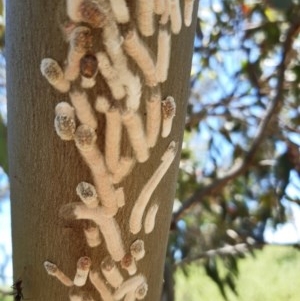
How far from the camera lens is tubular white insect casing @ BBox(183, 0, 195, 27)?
1.39ft

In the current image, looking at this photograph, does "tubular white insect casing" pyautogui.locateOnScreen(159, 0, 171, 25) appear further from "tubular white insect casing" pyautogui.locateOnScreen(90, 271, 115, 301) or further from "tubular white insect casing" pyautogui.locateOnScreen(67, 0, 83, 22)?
"tubular white insect casing" pyautogui.locateOnScreen(90, 271, 115, 301)

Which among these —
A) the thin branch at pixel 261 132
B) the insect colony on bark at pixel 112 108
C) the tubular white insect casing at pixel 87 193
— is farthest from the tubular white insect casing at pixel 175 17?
the thin branch at pixel 261 132

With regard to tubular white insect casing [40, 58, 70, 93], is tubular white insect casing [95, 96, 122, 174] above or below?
below

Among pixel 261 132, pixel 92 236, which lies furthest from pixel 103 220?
pixel 261 132

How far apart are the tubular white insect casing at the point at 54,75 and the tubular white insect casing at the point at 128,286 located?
0.52ft

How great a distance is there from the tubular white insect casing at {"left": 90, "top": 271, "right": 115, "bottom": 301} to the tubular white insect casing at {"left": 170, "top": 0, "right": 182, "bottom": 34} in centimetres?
18

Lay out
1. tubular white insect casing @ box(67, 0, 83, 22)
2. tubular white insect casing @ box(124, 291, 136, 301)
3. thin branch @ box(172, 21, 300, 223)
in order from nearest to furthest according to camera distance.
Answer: tubular white insect casing @ box(67, 0, 83, 22) → tubular white insect casing @ box(124, 291, 136, 301) → thin branch @ box(172, 21, 300, 223)

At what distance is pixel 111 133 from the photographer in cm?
40

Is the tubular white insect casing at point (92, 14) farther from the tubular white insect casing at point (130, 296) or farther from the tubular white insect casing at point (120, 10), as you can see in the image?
the tubular white insect casing at point (130, 296)

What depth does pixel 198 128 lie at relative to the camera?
4.75 feet

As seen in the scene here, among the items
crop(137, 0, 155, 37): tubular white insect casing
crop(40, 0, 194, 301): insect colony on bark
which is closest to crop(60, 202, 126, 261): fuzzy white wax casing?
crop(40, 0, 194, 301): insect colony on bark

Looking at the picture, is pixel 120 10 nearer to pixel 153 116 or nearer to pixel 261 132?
pixel 153 116

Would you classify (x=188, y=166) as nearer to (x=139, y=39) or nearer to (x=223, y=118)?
(x=223, y=118)

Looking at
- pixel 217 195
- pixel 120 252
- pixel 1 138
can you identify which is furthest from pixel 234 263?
pixel 120 252
